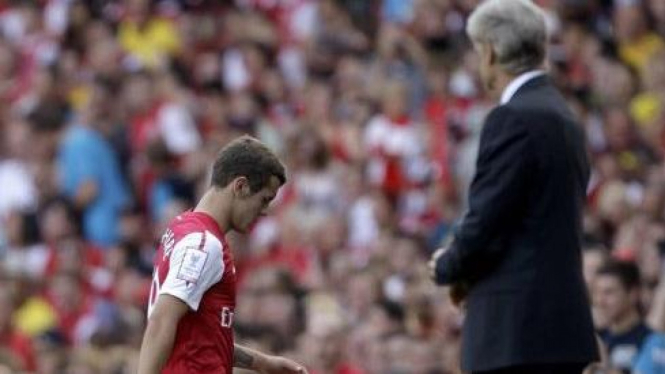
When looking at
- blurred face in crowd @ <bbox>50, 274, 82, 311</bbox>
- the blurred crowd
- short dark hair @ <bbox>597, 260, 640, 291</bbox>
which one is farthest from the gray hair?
blurred face in crowd @ <bbox>50, 274, 82, 311</bbox>

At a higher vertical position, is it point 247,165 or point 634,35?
point 634,35

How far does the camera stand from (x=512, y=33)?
693 centimetres

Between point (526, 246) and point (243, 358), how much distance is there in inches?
40.9

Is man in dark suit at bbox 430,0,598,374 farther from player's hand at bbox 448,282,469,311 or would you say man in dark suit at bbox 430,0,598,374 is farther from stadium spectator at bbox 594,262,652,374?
stadium spectator at bbox 594,262,652,374

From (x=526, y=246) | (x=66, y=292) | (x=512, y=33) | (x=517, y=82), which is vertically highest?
(x=66, y=292)

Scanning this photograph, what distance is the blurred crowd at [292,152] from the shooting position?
12.6 meters

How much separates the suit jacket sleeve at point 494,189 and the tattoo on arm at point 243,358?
763 millimetres

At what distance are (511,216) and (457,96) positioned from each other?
844cm

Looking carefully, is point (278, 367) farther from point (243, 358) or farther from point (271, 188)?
point (271, 188)

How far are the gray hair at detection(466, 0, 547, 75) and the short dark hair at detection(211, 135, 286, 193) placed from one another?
0.87m

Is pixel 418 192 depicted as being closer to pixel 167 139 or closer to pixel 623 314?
pixel 167 139

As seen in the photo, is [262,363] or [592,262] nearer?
[262,363]

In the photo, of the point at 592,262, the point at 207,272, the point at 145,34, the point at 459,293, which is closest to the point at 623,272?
the point at 592,262

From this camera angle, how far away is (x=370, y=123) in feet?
50.2
